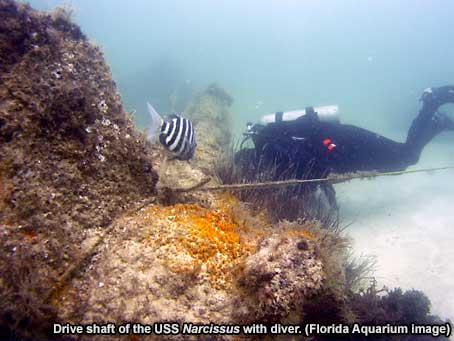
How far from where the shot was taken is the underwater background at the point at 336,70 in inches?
296

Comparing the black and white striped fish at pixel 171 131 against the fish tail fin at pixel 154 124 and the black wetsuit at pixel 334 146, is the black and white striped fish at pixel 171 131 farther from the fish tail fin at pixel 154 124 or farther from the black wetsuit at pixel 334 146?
the black wetsuit at pixel 334 146

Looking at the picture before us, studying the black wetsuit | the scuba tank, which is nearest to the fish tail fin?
the black wetsuit

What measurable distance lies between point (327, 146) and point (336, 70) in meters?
90.9

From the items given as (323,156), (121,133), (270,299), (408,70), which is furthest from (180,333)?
(408,70)

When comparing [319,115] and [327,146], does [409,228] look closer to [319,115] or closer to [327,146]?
[327,146]

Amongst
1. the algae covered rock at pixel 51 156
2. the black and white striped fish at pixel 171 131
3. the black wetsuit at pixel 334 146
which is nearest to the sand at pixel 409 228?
the black wetsuit at pixel 334 146

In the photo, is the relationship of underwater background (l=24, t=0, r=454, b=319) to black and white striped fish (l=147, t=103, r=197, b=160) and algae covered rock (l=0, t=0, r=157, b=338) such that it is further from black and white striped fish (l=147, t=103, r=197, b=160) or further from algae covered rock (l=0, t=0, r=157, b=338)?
black and white striped fish (l=147, t=103, r=197, b=160)

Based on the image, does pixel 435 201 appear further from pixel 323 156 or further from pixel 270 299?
pixel 270 299

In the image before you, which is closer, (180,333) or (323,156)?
(180,333)

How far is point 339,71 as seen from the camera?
84.9 metres

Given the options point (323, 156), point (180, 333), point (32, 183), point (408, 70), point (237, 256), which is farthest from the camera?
point (408, 70)

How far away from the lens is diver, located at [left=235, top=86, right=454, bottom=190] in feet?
21.0

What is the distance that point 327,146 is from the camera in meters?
6.48

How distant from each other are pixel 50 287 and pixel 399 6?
16401 centimetres
